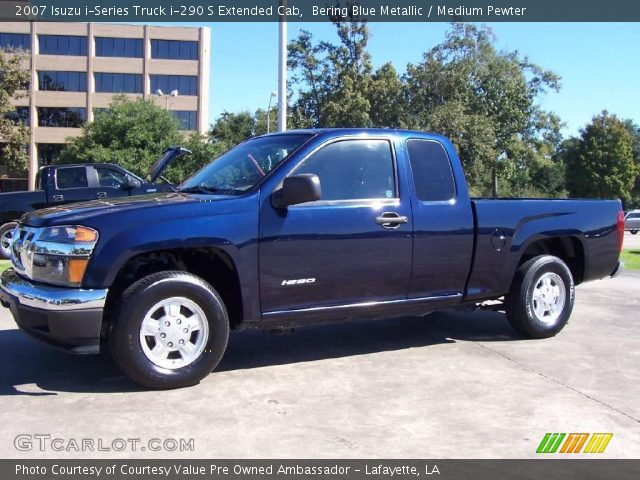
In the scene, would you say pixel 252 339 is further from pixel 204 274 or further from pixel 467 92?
pixel 467 92

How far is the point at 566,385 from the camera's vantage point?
4.93 m

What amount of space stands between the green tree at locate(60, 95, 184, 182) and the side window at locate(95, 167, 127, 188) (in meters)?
16.0

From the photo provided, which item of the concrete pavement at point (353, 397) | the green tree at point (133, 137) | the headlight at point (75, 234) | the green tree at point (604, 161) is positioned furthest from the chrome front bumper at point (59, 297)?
the green tree at point (604, 161)

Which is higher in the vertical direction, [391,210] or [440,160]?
[440,160]

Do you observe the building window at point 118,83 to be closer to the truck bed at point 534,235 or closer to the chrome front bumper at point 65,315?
the truck bed at point 534,235

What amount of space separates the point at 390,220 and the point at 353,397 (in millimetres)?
1506

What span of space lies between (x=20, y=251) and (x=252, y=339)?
2.38 metres

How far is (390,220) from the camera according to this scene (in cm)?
525

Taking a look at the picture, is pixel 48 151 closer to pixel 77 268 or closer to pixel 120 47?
pixel 120 47

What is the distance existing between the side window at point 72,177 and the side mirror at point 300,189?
8.95 meters

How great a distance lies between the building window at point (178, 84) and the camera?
62.3 metres

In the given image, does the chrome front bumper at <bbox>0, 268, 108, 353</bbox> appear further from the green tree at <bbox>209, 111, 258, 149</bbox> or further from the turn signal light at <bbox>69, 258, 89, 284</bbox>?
the green tree at <bbox>209, 111, 258, 149</bbox>

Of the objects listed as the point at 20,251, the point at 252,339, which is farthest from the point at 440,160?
the point at 20,251
